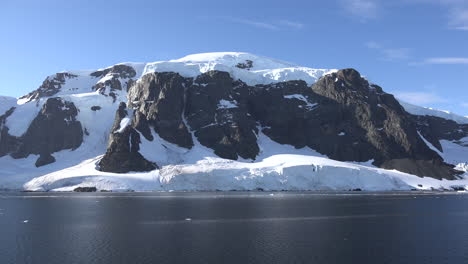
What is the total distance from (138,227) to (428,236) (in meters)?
42.7

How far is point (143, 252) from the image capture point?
5300 cm

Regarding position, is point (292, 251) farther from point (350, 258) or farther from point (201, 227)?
point (201, 227)

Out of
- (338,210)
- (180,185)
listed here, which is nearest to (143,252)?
(338,210)

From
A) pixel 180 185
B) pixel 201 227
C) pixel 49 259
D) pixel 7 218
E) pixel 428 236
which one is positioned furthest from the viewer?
pixel 180 185

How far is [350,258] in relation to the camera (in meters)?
50.0

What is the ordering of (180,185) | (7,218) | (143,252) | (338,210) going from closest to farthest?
(143,252), (7,218), (338,210), (180,185)

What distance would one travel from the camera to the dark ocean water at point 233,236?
50688 millimetres

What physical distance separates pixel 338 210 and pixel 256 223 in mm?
29258

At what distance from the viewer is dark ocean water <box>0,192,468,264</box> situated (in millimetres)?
50688

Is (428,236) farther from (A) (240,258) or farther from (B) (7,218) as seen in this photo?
(B) (7,218)

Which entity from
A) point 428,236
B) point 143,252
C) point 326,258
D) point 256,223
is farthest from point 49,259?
point 428,236

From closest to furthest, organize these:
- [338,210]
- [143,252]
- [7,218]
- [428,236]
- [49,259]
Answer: [49,259] → [143,252] → [428,236] → [7,218] → [338,210]

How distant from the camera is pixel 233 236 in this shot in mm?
64062

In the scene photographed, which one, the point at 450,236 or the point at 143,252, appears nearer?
the point at 143,252
